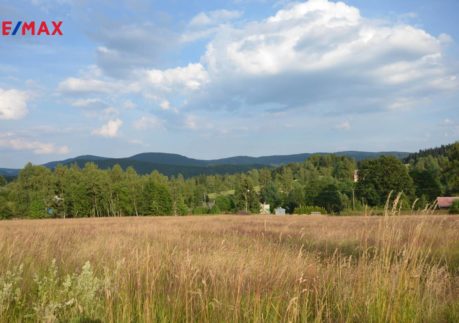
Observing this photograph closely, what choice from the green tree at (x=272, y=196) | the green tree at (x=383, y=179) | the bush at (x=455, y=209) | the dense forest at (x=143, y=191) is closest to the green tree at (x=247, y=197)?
the dense forest at (x=143, y=191)

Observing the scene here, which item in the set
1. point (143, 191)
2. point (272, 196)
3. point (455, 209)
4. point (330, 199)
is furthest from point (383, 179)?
point (143, 191)

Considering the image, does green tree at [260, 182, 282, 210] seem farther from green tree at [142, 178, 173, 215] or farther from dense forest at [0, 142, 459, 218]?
green tree at [142, 178, 173, 215]

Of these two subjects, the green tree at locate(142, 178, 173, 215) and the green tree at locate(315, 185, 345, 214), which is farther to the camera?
the green tree at locate(315, 185, 345, 214)

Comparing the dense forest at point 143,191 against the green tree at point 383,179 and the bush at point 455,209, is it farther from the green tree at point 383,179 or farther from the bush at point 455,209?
the bush at point 455,209

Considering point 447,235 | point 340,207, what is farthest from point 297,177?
point 447,235

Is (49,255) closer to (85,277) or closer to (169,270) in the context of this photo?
(169,270)

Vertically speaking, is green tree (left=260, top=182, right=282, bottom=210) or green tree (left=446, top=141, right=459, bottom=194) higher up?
green tree (left=446, top=141, right=459, bottom=194)

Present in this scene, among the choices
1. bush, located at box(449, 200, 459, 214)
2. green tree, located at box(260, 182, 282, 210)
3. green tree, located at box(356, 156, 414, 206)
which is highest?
green tree, located at box(356, 156, 414, 206)

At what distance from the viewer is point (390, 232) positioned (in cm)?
409

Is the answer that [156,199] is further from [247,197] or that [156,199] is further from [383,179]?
[383,179]

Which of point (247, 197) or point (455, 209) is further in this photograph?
point (247, 197)

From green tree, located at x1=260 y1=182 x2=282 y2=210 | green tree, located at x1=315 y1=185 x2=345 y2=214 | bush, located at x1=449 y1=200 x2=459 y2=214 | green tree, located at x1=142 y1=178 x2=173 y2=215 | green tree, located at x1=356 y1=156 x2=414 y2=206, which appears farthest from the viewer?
green tree, located at x1=260 y1=182 x2=282 y2=210

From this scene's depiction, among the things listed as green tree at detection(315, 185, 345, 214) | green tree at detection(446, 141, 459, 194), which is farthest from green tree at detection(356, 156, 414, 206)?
green tree at detection(315, 185, 345, 214)

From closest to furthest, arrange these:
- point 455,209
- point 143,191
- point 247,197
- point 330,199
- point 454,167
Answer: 1. point 455,209
2. point 454,167
3. point 143,191
4. point 330,199
5. point 247,197
